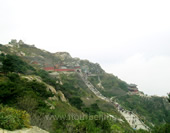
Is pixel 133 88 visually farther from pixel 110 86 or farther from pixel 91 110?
pixel 91 110

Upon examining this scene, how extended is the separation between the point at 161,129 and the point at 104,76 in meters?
56.9

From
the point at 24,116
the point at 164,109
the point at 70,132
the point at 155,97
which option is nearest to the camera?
the point at 24,116

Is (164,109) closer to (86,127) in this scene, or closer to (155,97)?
(155,97)

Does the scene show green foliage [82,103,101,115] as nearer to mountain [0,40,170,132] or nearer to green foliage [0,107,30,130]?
mountain [0,40,170,132]

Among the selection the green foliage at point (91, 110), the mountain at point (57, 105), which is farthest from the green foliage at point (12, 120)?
the green foliage at point (91, 110)

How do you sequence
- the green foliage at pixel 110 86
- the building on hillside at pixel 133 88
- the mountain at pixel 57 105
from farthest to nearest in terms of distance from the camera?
the building on hillside at pixel 133 88 → the green foliage at pixel 110 86 → the mountain at pixel 57 105

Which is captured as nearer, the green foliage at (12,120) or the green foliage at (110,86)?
the green foliage at (12,120)

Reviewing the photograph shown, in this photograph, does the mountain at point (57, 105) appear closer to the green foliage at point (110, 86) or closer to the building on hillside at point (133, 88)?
the green foliage at point (110, 86)

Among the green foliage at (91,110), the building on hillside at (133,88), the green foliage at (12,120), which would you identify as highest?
the building on hillside at (133,88)

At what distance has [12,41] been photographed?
232 ft

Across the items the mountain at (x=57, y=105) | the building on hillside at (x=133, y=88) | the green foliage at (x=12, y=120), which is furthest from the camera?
the building on hillside at (x=133, y=88)

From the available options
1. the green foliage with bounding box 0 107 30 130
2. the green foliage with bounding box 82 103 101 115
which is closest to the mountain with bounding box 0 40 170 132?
the green foliage with bounding box 82 103 101 115

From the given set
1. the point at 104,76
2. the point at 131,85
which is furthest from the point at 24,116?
the point at 104,76

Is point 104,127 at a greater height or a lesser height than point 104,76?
lesser
